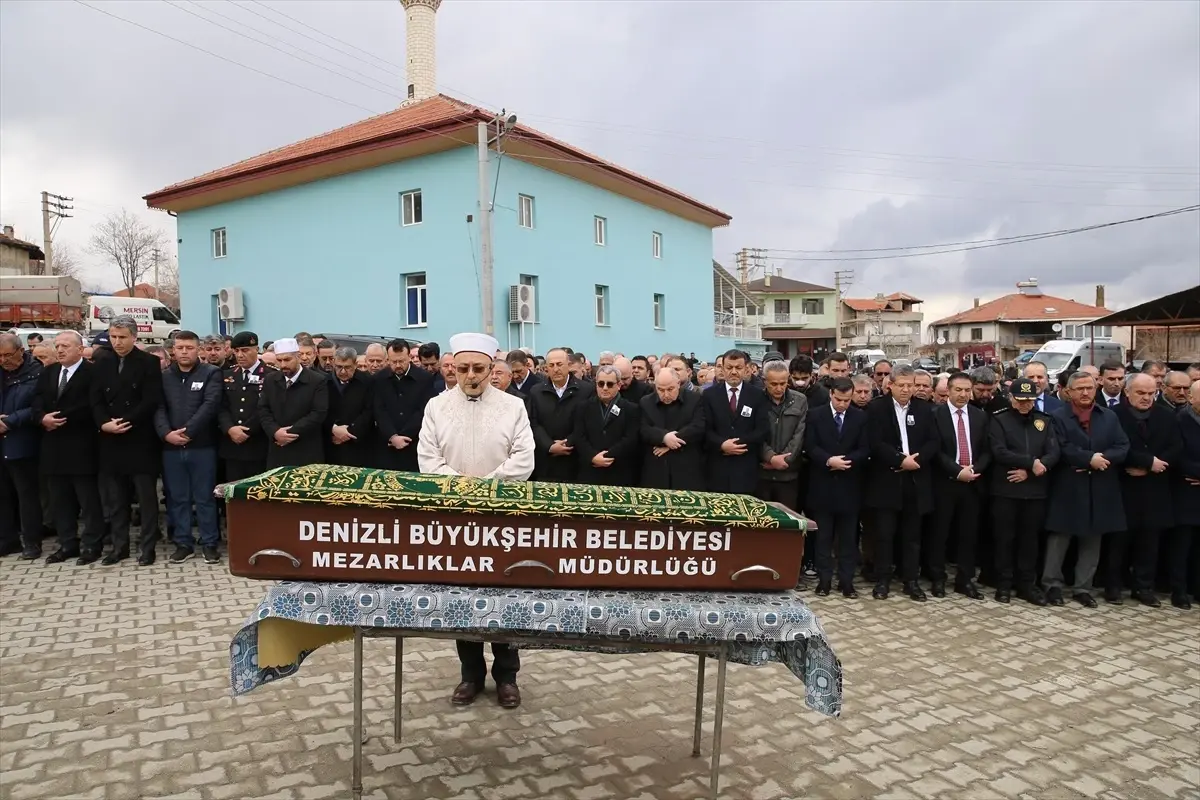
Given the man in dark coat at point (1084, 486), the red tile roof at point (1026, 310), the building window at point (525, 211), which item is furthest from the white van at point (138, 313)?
the red tile roof at point (1026, 310)

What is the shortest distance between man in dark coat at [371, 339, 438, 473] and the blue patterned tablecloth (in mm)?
4562

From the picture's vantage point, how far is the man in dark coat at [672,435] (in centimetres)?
624

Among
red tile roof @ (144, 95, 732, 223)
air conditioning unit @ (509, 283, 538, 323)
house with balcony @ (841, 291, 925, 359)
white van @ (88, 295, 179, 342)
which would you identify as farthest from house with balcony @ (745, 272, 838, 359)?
air conditioning unit @ (509, 283, 538, 323)

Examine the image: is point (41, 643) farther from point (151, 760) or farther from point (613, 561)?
point (613, 561)

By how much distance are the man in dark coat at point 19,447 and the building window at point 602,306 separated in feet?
54.7

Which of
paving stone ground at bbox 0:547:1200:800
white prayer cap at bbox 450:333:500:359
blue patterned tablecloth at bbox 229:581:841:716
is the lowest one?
paving stone ground at bbox 0:547:1200:800

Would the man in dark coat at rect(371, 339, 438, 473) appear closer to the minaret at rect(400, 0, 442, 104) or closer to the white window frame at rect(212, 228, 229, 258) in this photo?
the white window frame at rect(212, 228, 229, 258)

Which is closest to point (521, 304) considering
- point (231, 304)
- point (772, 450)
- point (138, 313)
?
point (231, 304)

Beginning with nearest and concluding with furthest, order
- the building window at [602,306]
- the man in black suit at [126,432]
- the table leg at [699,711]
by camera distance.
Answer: the table leg at [699,711] → the man in black suit at [126,432] → the building window at [602,306]

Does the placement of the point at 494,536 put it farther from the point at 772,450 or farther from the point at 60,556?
the point at 60,556

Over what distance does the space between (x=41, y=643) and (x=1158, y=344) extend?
38.7m

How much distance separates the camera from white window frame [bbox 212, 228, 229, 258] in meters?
23.1

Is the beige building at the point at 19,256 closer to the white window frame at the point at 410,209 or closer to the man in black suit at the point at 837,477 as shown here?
the white window frame at the point at 410,209

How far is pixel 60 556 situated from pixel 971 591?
8.22 metres
